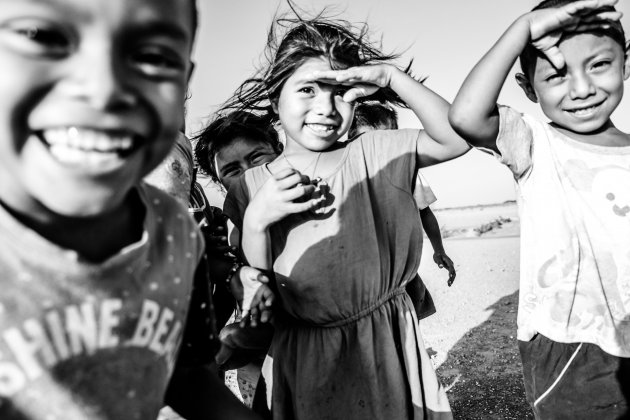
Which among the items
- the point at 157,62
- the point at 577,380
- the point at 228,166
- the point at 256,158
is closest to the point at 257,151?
the point at 256,158

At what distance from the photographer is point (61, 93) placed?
605 mm

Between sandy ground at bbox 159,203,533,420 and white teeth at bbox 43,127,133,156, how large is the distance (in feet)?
2.32

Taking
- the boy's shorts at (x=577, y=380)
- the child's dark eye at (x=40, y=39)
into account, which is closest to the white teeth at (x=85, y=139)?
the child's dark eye at (x=40, y=39)

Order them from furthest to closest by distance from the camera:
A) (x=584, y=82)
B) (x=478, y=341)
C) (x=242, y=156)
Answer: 1. (x=478, y=341)
2. (x=242, y=156)
3. (x=584, y=82)

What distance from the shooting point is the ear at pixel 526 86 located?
6.28 ft

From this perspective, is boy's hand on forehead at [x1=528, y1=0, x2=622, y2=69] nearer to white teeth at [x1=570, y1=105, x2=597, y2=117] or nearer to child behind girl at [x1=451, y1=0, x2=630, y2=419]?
child behind girl at [x1=451, y1=0, x2=630, y2=419]

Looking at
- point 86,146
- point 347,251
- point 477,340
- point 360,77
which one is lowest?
point 477,340

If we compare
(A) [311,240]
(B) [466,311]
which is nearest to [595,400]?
(A) [311,240]

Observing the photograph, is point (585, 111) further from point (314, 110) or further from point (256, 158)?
point (256, 158)

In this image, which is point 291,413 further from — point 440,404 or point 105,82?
point 105,82

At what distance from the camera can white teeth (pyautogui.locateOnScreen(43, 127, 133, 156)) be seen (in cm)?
62

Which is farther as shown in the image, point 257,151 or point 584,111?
point 257,151

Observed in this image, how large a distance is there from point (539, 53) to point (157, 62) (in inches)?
62.1

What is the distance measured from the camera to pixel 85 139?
0.64m
